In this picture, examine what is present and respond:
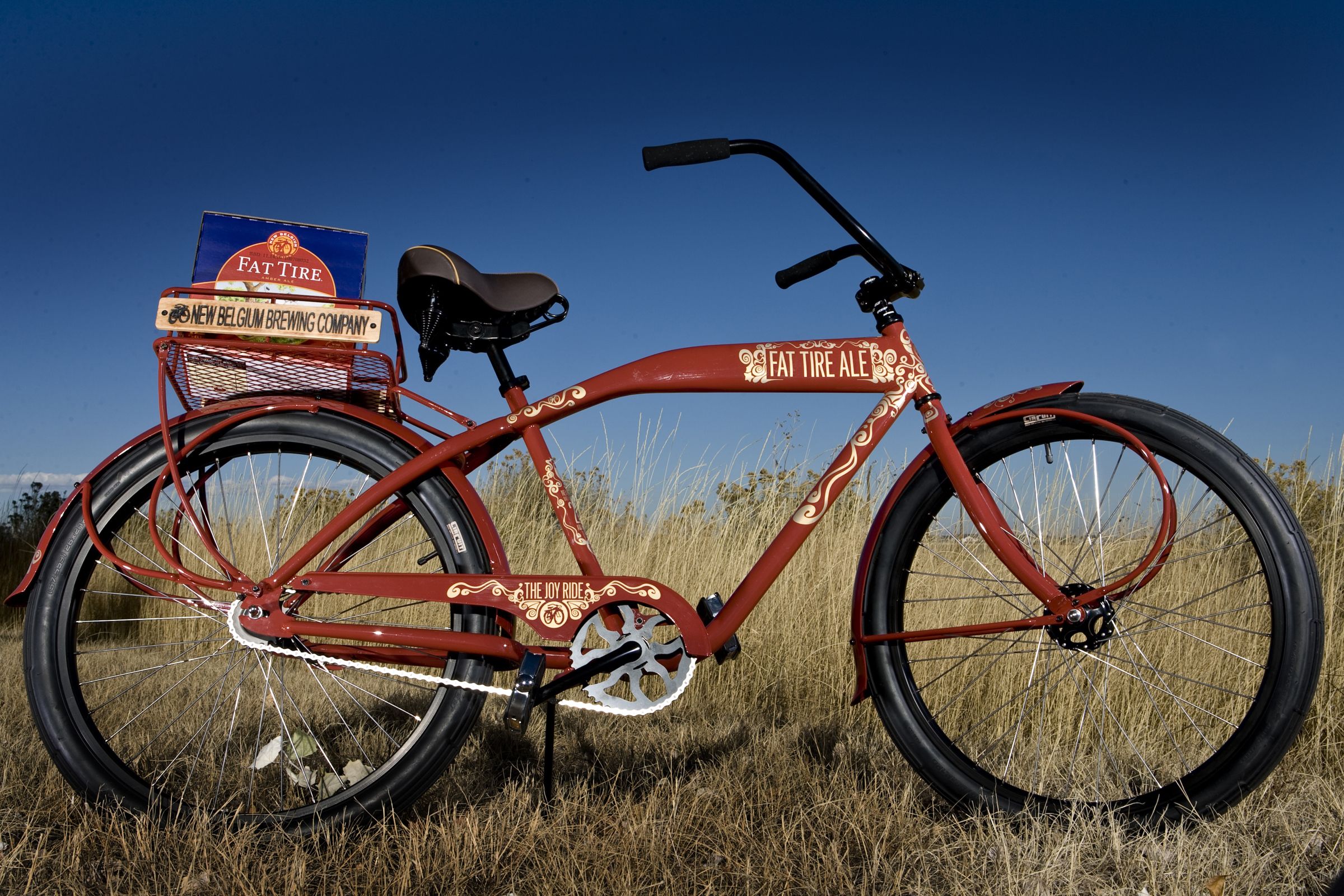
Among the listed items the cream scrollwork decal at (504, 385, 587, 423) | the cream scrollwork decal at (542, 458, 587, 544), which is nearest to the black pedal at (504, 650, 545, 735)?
the cream scrollwork decal at (542, 458, 587, 544)

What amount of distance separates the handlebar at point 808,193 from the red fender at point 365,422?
1.00m

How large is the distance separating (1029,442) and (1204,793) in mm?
982

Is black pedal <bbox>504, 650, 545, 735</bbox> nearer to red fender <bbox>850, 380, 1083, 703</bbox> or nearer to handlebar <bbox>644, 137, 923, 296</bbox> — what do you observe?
red fender <bbox>850, 380, 1083, 703</bbox>

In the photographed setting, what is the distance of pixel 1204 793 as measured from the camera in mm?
2145

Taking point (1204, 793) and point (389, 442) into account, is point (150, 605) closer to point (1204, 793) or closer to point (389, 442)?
point (389, 442)

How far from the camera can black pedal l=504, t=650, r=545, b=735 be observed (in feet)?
6.97

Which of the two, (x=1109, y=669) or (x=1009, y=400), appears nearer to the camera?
(x=1009, y=400)

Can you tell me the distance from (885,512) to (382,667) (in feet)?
4.75

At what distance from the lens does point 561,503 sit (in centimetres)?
242

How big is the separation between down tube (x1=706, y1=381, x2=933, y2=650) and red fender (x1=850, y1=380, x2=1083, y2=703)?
0.15 meters

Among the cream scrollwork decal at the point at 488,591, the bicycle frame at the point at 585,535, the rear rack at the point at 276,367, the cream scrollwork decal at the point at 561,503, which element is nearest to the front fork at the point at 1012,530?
the bicycle frame at the point at 585,535

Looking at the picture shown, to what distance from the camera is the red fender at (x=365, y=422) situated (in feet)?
7.72

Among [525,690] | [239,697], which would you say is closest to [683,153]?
[525,690]

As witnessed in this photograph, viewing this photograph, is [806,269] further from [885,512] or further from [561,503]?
[561,503]
